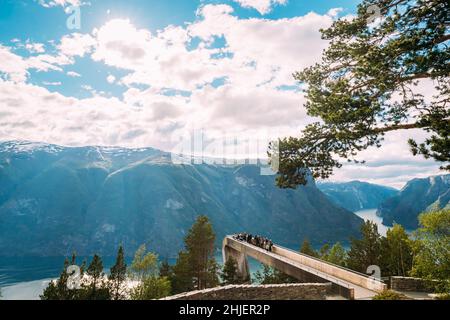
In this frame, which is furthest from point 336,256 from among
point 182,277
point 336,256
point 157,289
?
point 157,289

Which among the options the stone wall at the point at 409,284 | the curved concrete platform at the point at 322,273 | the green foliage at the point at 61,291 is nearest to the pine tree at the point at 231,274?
the curved concrete platform at the point at 322,273

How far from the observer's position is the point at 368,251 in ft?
159

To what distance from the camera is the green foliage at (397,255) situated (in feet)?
146

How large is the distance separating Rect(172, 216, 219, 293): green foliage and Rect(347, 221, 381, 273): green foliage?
21523mm

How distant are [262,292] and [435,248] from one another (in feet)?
44.3

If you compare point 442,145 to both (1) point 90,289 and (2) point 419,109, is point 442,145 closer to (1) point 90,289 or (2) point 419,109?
(2) point 419,109

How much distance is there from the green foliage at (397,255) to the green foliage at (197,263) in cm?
2480

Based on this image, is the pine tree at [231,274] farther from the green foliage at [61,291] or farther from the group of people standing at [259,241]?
the green foliage at [61,291]

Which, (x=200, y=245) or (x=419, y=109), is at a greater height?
(x=419, y=109)
